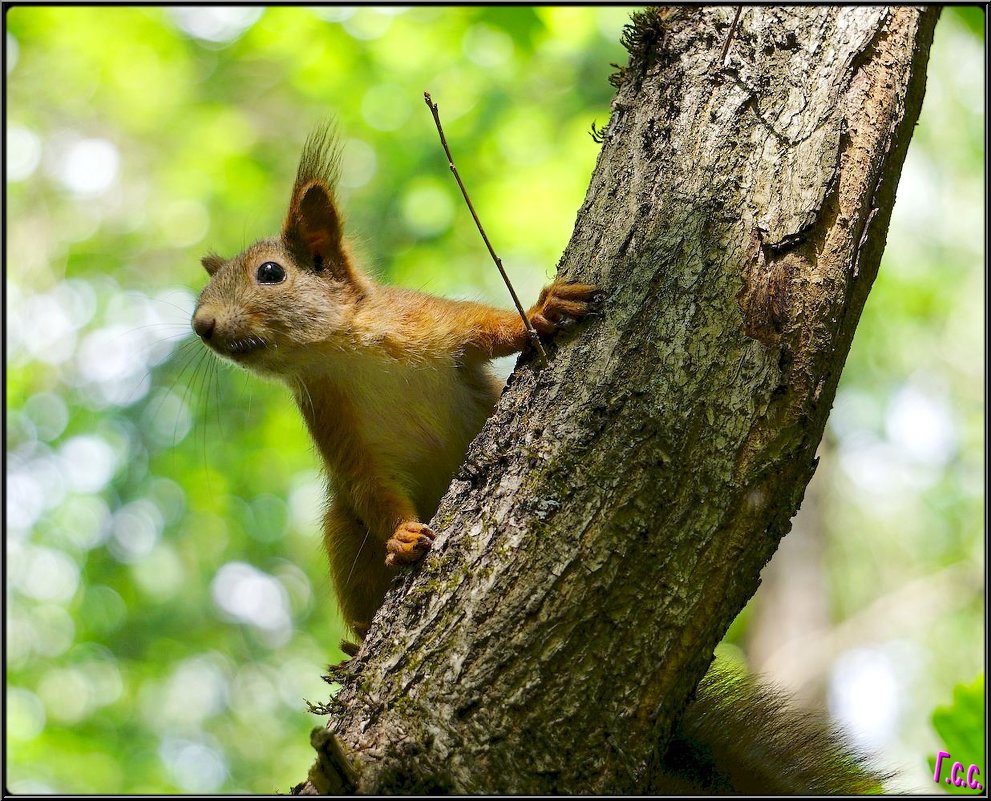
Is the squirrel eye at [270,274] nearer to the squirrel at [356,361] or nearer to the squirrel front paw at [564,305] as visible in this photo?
the squirrel at [356,361]

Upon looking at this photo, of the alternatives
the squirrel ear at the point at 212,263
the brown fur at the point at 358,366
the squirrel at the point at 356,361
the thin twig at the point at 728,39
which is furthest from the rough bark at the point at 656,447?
the squirrel ear at the point at 212,263

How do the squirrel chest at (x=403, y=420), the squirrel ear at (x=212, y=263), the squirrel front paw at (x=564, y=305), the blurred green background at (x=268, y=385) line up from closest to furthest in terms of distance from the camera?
the squirrel front paw at (x=564, y=305) → the squirrel chest at (x=403, y=420) → the squirrel ear at (x=212, y=263) → the blurred green background at (x=268, y=385)

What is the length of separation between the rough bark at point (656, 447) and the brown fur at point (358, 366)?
101 cm

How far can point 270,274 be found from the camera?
3352 millimetres

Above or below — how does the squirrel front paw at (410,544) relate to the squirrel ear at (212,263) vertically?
below

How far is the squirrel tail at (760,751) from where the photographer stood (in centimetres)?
254

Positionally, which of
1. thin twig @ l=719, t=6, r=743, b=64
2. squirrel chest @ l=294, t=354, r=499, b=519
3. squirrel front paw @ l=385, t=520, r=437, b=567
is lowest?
squirrel front paw @ l=385, t=520, r=437, b=567

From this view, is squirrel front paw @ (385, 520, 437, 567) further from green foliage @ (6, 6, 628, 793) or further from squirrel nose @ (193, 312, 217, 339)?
green foliage @ (6, 6, 628, 793)

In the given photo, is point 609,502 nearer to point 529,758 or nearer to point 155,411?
point 529,758

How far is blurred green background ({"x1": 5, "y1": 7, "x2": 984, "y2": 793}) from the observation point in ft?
23.6

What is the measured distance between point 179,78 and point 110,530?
4507 millimetres

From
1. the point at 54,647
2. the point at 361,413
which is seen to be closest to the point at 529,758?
the point at 361,413

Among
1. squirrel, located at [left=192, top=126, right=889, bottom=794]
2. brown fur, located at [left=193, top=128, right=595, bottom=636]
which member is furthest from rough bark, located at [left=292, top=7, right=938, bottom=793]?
brown fur, located at [left=193, top=128, right=595, bottom=636]

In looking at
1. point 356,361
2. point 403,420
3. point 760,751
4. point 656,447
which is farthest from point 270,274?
point 760,751
